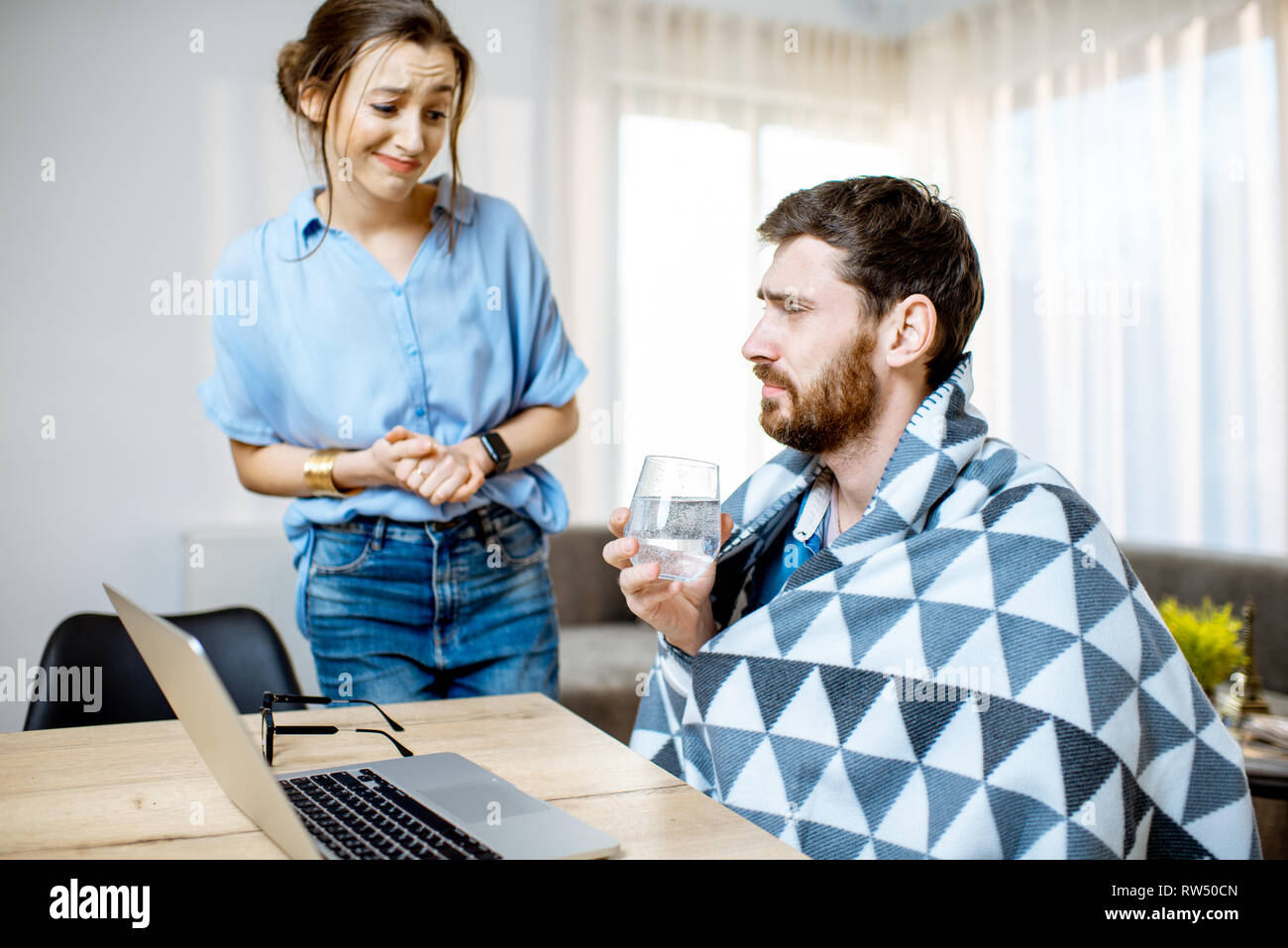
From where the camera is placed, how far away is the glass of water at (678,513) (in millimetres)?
1089

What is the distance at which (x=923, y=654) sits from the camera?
1.16 meters

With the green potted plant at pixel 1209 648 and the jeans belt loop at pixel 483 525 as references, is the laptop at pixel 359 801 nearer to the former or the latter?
the jeans belt loop at pixel 483 525

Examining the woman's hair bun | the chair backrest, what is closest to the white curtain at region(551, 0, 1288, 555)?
the chair backrest

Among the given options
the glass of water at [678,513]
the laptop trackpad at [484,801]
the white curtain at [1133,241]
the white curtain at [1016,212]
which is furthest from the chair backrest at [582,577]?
the laptop trackpad at [484,801]

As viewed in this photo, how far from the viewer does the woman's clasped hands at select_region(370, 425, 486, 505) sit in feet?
4.92

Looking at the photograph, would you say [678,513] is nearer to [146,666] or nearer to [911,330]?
[911,330]

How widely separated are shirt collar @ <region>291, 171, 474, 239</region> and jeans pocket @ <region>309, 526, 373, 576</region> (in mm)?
472

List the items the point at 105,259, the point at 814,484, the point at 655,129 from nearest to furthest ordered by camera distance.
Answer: the point at 814,484
the point at 105,259
the point at 655,129

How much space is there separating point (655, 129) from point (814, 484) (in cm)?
302

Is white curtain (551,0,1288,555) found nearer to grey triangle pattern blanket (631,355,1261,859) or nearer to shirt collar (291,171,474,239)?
shirt collar (291,171,474,239)

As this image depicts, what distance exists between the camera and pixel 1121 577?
3.82 ft
